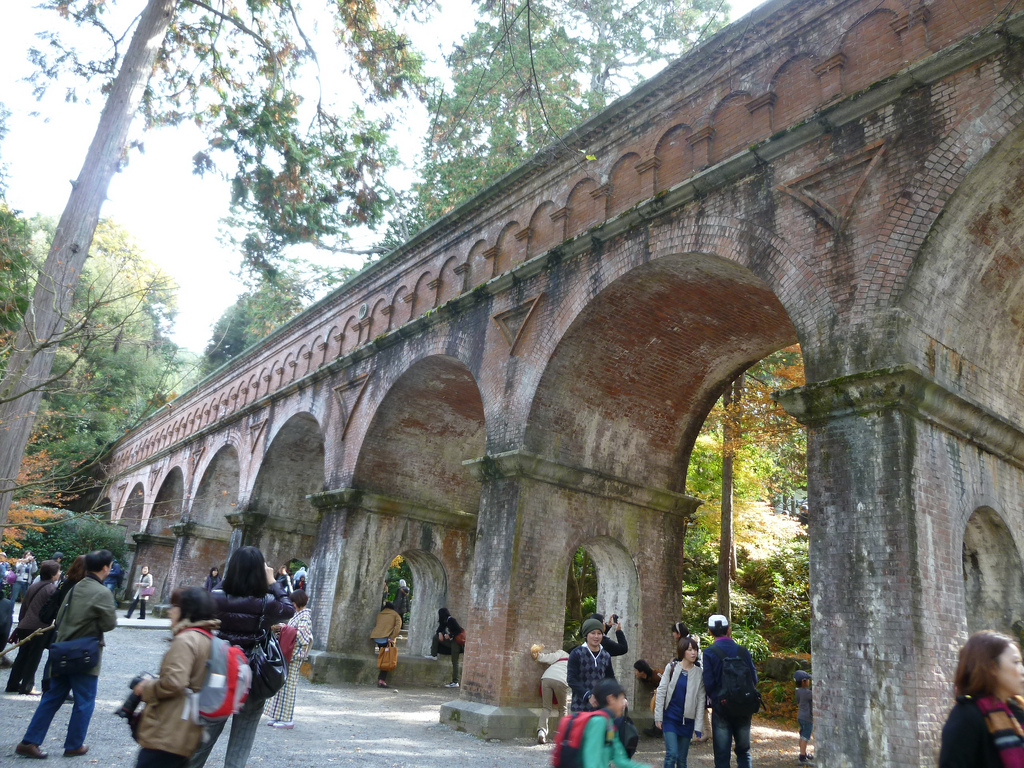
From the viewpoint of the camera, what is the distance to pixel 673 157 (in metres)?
9.03

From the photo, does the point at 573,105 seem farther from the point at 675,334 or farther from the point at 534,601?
the point at 534,601

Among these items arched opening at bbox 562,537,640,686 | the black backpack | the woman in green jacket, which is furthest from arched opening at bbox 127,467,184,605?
the woman in green jacket

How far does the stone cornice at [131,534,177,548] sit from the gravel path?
54.1 ft

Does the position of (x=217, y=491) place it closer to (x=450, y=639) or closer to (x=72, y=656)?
(x=450, y=639)

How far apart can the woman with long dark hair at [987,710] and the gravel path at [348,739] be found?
526cm

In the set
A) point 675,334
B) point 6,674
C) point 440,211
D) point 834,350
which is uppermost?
point 440,211

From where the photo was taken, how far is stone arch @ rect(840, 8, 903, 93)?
6.85m

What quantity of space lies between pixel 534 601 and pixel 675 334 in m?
4.01

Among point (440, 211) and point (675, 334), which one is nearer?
point (675, 334)

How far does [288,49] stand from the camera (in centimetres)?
993

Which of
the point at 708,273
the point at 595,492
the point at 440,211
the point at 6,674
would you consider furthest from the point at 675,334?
the point at 440,211

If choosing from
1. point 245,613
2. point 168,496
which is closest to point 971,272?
point 245,613

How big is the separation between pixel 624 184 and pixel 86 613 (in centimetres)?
781

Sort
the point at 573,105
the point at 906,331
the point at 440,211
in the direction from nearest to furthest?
the point at 906,331
the point at 573,105
the point at 440,211
